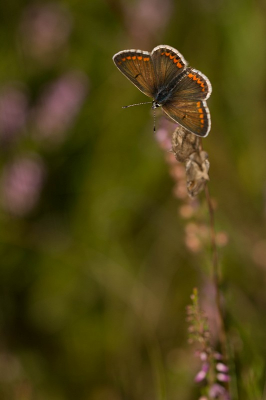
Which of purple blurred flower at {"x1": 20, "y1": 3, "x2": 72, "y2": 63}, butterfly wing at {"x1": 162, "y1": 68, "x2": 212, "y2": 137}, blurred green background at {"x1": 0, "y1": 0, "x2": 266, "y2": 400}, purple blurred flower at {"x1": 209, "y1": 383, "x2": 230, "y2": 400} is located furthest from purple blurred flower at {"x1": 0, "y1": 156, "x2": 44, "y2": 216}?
purple blurred flower at {"x1": 209, "y1": 383, "x2": 230, "y2": 400}

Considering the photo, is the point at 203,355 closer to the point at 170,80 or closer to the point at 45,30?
the point at 170,80

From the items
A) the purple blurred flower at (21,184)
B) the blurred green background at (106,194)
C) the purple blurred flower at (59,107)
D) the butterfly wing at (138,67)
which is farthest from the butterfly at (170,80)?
the purple blurred flower at (59,107)

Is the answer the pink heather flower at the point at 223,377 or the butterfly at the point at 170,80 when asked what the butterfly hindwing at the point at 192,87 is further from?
the pink heather flower at the point at 223,377

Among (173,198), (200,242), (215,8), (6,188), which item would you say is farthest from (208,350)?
(215,8)

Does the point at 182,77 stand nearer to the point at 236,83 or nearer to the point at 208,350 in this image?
the point at 208,350

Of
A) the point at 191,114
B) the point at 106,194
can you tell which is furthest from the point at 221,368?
the point at 106,194

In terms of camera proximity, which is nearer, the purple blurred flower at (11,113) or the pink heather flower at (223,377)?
the pink heather flower at (223,377)
